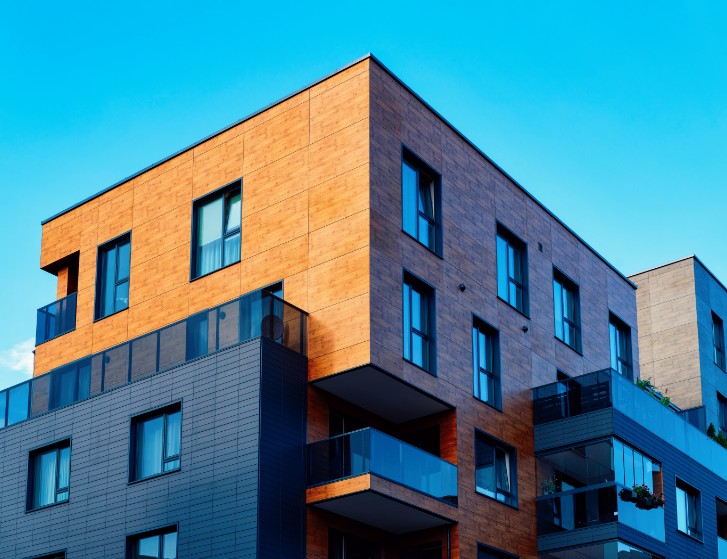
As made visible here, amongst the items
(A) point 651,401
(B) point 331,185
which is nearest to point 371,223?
(B) point 331,185

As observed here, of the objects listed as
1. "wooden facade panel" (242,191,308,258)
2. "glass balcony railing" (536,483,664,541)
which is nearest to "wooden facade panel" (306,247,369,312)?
"wooden facade panel" (242,191,308,258)

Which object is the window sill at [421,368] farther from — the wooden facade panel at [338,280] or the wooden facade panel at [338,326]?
the wooden facade panel at [338,280]

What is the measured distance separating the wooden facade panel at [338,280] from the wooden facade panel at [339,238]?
14cm

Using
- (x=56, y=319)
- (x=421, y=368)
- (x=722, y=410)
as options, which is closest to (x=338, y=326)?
(x=421, y=368)

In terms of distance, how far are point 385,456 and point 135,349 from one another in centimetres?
683

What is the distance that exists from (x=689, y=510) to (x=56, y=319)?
18.2 meters

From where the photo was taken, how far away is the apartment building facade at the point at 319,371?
96.2ft

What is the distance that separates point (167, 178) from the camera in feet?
116

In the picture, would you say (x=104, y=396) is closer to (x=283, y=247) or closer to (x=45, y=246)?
(x=283, y=247)

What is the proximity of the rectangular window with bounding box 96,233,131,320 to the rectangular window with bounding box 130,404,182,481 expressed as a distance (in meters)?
4.89

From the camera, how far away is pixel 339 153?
32.0 m

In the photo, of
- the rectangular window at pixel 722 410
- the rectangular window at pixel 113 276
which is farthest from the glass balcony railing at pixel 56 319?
the rectangular window at pixel 722 410

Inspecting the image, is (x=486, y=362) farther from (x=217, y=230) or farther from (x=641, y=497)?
(x=217, y=230)

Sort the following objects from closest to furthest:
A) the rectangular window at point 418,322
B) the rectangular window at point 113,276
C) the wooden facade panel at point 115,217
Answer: the rectangular window at point 418,322 → the rectangular window at point 113,276 → the wooden facade panel at point 115,217
